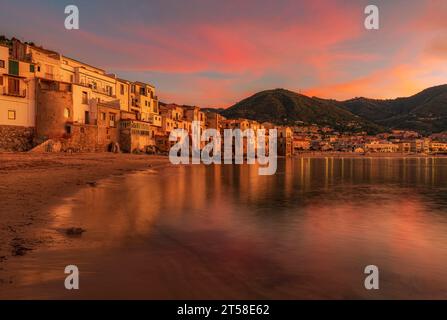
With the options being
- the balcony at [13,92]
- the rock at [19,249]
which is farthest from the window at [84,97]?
the rock at [19,249]

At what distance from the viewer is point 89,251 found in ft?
31.2

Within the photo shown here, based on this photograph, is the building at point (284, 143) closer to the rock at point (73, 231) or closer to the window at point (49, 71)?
the window at point (49, 71)

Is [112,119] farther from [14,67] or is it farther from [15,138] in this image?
[15,138]

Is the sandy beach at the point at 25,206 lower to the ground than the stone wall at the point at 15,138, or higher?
lower

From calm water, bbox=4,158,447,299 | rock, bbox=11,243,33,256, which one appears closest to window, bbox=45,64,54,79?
calm water, bbox=4,158,447,299

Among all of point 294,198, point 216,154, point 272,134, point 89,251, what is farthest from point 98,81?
point 272,134

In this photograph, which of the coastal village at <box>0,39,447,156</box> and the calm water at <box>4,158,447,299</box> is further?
the coastal village at <box>0,39,447,156</box>

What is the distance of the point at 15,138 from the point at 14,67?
1088 centimetres

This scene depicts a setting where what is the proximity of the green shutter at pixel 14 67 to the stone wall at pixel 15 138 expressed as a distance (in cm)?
831

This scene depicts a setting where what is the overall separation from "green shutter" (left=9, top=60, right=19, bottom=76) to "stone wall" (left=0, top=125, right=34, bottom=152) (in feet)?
27.3

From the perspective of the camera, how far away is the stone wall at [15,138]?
158 ft

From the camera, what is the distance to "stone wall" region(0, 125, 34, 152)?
158ft

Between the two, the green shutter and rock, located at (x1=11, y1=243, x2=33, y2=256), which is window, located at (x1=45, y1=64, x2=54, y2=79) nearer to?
the green shutter
